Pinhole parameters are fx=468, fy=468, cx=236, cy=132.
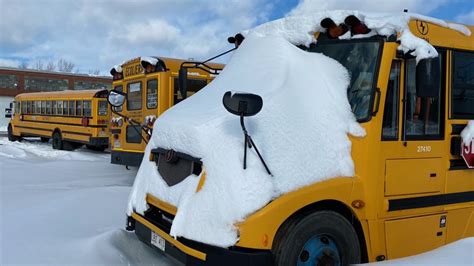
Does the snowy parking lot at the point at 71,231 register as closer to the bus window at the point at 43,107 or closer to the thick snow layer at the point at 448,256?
the thick snow layer at the point at 448,256

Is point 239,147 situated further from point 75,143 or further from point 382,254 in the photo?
point 75,143

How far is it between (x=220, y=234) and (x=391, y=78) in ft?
6.22

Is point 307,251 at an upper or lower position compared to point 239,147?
lower

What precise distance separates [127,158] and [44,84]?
1437 inches

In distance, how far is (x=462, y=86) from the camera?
4.42m

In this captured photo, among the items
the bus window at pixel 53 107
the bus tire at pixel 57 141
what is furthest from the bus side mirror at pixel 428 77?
the bus window at pixel 53 107

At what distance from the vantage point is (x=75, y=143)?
17703mm

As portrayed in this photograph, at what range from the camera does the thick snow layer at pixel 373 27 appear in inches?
147

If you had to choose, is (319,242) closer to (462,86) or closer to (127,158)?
(462,86)

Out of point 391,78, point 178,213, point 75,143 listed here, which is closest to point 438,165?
point 391,78

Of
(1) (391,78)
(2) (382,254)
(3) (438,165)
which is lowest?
(2) (382,254)

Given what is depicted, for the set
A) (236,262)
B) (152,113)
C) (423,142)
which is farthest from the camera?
(152,113)

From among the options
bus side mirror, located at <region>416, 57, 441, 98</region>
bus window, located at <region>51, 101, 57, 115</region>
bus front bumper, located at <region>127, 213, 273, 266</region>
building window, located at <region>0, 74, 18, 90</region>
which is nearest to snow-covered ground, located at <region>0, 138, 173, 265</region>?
bus front bumper, located at <region>127, 213, 273, 266</region>

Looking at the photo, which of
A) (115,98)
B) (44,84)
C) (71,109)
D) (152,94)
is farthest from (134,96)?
(44,84)
